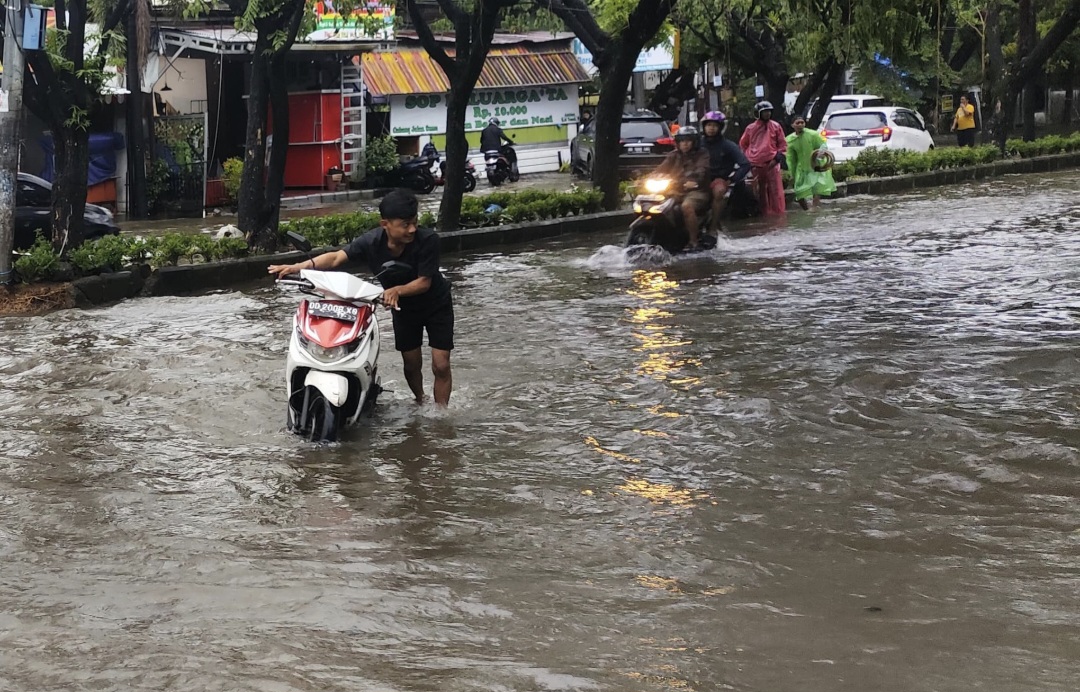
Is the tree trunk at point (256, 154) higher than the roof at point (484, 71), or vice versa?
the roof at point (484, 71)

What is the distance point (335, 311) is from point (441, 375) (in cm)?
99

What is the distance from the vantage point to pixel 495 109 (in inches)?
1288

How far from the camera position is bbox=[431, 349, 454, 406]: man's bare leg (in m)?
7.50

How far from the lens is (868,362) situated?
28.8 ft

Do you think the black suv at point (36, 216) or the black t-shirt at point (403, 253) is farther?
the black suv at point (36, 216)

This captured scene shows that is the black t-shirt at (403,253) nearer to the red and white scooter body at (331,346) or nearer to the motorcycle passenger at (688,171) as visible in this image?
the red and white scooter body at (331,346)

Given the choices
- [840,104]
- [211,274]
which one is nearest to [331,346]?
[211,274]

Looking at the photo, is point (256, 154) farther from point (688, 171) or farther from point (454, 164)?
point (688, 171)

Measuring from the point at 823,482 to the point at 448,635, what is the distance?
7.97ft

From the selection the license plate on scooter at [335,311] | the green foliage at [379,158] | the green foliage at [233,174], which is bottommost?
the license plate on scooter at [335,311]

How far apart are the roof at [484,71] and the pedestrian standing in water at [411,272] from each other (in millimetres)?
21889

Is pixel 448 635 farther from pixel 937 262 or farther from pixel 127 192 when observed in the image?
pixel 127 192

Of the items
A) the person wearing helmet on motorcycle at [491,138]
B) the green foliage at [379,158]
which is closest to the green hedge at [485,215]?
the green foliage at [379,158]

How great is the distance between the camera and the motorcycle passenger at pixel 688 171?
14.3m
